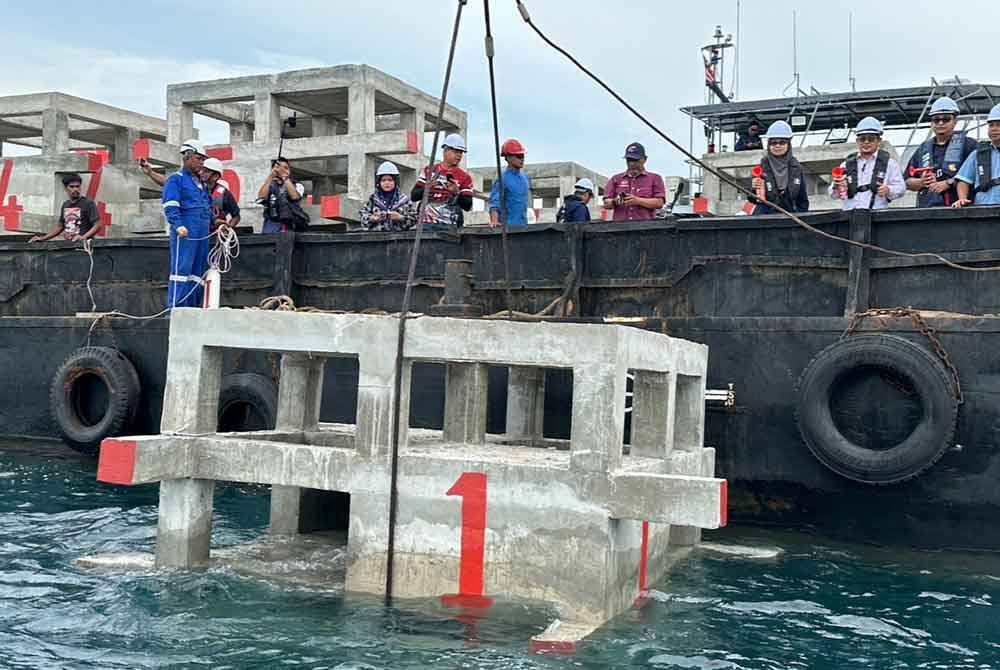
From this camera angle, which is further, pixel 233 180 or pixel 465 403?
pixel 233 180

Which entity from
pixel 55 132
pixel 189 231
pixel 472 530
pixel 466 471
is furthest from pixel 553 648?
pixel 55 132

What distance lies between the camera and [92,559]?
822 centimetres

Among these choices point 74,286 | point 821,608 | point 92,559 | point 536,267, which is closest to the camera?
point 821,608

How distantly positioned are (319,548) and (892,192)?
6.56 m

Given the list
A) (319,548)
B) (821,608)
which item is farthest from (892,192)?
(319,548)

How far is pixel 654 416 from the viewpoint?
27.4 feet

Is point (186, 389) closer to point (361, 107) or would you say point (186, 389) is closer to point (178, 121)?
point (361, 107)

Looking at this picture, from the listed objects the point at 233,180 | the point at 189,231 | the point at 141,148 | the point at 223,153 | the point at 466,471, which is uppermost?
the point at 223,153

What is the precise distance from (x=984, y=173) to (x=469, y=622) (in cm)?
670

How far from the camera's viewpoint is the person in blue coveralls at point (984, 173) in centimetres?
1012

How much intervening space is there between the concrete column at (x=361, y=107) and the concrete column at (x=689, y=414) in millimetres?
9929

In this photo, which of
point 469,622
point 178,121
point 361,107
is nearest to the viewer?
point 469,622


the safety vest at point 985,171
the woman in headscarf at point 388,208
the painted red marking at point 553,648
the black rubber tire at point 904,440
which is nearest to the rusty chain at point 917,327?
the black rubber tire at point 904,440

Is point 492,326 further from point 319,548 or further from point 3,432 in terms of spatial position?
point 3,432
